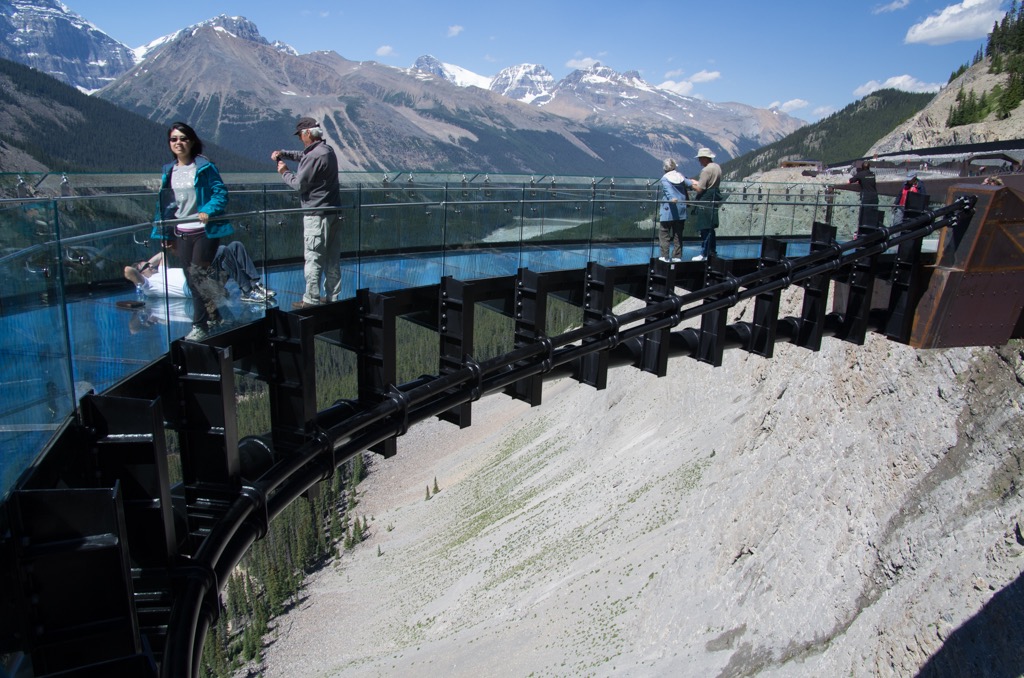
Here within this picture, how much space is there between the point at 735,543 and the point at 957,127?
61.7 m

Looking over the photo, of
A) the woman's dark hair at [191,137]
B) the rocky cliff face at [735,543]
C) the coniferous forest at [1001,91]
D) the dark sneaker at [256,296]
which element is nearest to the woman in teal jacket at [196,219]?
the woman's dark hair at [191,137]

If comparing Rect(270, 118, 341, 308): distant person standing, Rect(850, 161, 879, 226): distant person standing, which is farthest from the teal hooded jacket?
Rect(850, 161, 879, 226): distant person standing

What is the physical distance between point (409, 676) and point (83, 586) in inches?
1514

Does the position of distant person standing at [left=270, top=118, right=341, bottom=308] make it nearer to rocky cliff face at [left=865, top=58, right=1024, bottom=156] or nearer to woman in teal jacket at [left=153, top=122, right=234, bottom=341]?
woman in teal jacket at [left=153, top=122, right=234, bottom=341]

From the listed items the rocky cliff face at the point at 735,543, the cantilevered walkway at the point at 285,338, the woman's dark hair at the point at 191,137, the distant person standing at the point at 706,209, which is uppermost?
the woman's dark hair at the point at 191,137

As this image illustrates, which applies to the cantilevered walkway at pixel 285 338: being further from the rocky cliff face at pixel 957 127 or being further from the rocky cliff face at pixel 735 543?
the rocky cliff face at pixel 957 127

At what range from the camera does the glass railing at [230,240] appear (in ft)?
18.0

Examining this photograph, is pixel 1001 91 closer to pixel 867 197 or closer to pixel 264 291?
pixel 867 197

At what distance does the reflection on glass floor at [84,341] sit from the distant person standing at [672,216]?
5.84 metres

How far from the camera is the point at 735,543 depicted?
33.5 metres

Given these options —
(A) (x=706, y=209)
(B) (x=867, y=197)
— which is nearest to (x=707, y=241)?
(A) (x=706, y=209)

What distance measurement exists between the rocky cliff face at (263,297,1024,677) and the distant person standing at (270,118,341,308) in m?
17.6

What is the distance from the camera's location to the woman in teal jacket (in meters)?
7.50

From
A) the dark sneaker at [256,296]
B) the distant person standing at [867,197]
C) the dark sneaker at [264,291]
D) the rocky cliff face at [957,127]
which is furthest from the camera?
the rocky cliff face at [957,127]
